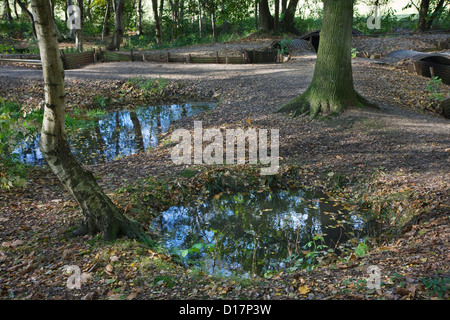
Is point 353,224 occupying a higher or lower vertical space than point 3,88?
lower

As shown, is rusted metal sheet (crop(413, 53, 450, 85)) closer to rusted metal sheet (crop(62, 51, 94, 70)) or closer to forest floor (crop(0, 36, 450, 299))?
forest floor (crop(0, 36, 450, 299))

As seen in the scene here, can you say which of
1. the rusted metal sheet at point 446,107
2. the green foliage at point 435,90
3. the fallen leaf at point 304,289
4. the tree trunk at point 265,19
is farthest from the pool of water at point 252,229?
the tree trunk at point 265,19

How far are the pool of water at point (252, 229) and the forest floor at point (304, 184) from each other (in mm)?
440

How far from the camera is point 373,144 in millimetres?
8141

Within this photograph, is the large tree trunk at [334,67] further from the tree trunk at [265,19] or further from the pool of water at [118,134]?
the tree trunk at [265,19]

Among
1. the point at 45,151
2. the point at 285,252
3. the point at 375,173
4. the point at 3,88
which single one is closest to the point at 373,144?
the point at 375,173

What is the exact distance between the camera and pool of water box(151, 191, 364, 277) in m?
5.13

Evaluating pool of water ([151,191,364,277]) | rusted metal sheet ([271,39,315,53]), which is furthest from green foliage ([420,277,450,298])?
rusted metal sheet ([271,39,315,53])

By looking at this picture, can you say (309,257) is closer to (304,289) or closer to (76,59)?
(304,289)

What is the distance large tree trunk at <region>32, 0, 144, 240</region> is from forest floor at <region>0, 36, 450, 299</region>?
289mm

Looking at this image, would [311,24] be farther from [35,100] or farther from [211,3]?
[35,100]

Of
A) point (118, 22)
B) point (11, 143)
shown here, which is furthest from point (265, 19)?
point (11, 143)

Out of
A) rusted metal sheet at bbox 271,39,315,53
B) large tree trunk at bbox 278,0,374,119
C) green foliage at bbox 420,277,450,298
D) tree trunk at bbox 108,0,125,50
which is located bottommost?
green foliage at bbox 420,277,450,298
